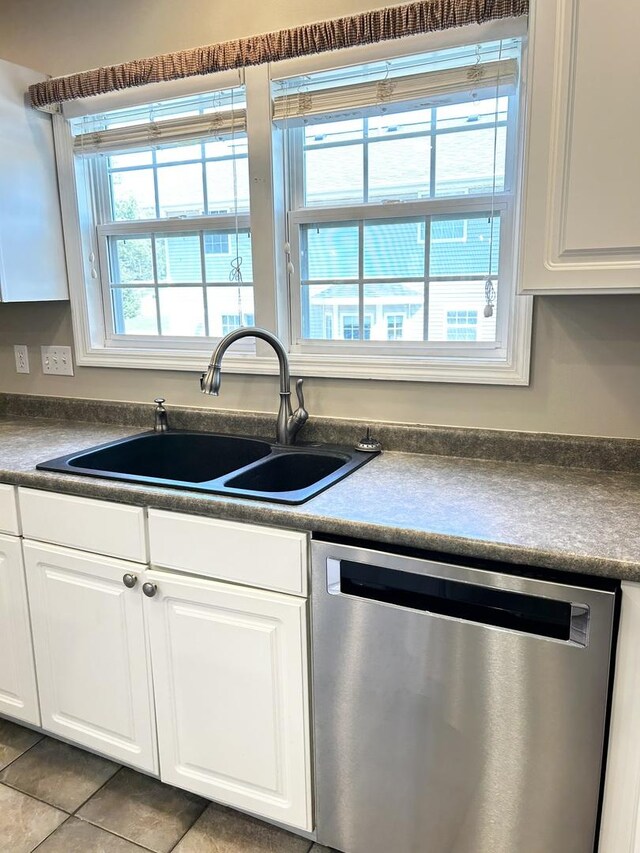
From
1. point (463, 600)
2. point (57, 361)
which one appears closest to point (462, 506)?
point (463, 600)

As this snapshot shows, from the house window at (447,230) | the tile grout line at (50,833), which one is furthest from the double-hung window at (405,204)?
the tile grout line at (50,833)

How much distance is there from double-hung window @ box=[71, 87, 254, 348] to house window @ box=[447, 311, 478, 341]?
0.67 m

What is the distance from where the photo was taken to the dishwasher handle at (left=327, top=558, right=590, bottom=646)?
3.82 feet

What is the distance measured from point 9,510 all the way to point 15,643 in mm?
416

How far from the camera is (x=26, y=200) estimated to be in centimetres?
216

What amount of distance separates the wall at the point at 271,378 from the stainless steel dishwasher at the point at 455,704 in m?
0.66

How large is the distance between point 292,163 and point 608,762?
1758 millimetres

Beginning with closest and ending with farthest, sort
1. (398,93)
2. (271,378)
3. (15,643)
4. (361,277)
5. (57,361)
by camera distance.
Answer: (398,93) < (15,643) < (361,277) < (271,378) < (57,361)

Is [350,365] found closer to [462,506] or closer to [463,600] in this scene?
[462,506]

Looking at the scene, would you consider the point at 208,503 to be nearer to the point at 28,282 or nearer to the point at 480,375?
the point at 480,375

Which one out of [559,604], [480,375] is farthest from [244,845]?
[480,375]

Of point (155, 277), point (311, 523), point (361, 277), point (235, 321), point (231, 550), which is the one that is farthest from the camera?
point (155, 277)

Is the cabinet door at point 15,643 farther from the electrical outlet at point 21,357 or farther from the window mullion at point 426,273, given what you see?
the window mullion at point 426,273

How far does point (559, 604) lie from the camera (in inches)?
45.9
